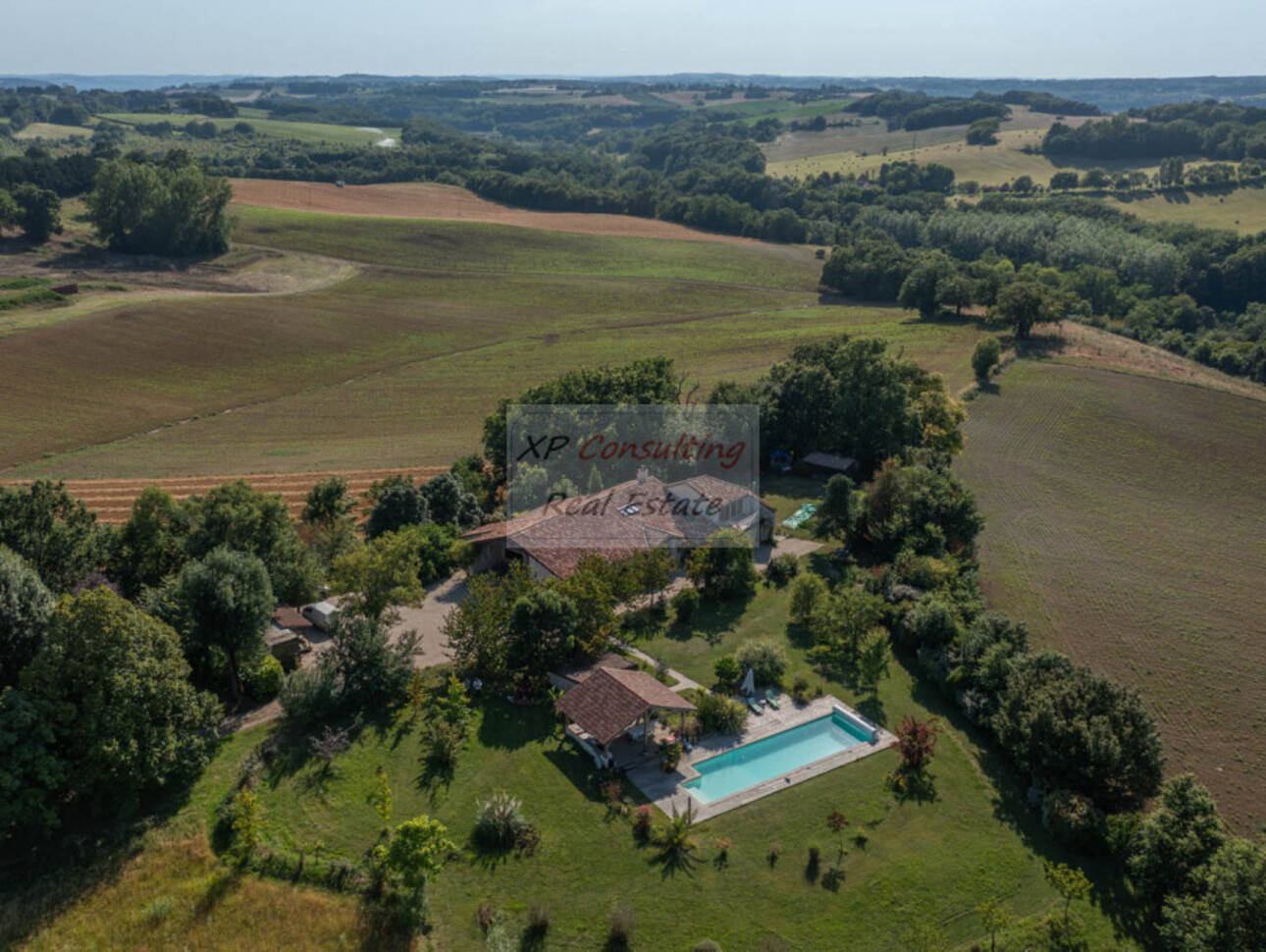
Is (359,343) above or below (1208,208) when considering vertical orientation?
below

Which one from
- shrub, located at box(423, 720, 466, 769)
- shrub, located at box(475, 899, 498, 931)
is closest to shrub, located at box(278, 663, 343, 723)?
shrub, located at box(423, 720, 466, 769)

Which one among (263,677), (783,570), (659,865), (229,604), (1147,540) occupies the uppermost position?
(229,604)

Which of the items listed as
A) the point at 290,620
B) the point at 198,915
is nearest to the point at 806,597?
the point at 290,620

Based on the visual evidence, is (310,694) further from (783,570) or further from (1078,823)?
(1078,823)

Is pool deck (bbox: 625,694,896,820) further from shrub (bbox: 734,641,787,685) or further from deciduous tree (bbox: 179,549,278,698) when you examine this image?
deciduous tree (bbox: 179,549,278,698)

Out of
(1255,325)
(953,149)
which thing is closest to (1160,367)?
(1255,325)
